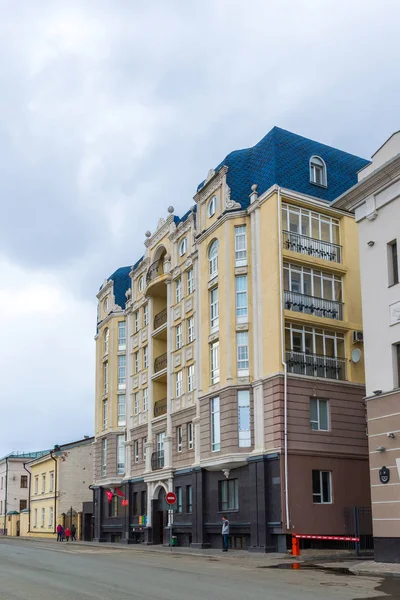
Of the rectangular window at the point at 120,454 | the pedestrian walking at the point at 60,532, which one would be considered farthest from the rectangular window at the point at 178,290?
the pedestrian walking at the point at 60,532

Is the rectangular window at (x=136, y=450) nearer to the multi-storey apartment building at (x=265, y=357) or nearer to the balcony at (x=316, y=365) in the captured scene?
the multi-storey apartment building at (x=265, y=357)

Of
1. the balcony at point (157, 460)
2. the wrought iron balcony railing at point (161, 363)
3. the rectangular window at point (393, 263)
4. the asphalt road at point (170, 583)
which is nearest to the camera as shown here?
the asphalt road at point (170, 583)

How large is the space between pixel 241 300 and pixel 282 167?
6.56 metres

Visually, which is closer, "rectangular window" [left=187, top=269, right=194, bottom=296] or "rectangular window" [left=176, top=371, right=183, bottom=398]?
"rectangular window" [left=187, top=269, right=194, bottom=296]

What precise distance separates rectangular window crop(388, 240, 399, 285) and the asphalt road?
9.70 meters

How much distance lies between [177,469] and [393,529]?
1876 cm

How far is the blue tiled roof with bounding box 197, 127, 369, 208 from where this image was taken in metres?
36.1

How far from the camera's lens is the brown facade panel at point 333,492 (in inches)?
1265

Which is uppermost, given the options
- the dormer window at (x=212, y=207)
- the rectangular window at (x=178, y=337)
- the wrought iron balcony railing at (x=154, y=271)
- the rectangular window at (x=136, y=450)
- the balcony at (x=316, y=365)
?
Answer: the dormer window at (x=212, y=207)

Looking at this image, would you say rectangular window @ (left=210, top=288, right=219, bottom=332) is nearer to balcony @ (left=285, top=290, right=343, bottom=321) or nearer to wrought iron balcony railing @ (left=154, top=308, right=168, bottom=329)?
balcony @ (left=285, top=290, right=343, bottom=321)

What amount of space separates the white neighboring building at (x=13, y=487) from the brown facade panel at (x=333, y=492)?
55638 mm

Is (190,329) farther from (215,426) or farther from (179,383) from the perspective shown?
(215,426)

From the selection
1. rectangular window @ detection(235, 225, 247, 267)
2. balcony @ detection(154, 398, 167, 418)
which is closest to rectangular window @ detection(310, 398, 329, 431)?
rectangular window @ detection(235, 225, 247, 267)

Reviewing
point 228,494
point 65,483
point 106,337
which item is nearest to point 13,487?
point 65,483
